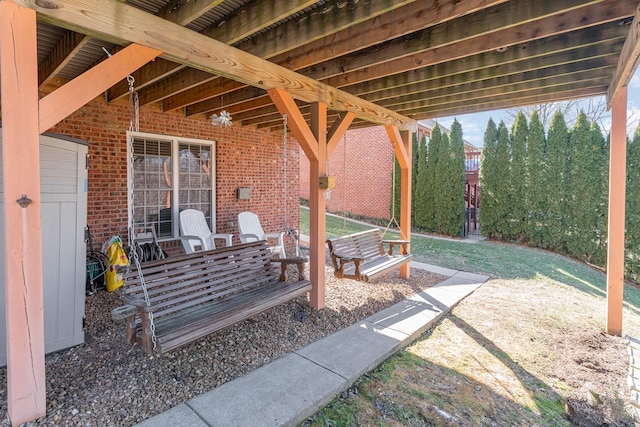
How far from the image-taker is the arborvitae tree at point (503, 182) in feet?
33.0

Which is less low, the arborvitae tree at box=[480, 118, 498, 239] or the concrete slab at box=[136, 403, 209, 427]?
the arborvitae tree at box=[480, 118, 498, 239]

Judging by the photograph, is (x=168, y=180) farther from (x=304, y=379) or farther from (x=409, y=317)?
(x=409, y=317)

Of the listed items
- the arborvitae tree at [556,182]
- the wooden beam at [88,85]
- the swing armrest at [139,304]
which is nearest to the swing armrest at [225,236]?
the swing armrest at [139,304]

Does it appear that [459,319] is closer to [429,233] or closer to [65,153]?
[65,153]

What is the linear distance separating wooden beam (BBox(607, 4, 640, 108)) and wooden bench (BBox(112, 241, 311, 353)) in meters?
3.49

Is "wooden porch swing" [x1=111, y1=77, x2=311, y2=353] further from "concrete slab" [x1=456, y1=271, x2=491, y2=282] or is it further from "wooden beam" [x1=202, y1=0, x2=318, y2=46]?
"concrete slab" [x1=456, y1=271, x2=491, y2=282]

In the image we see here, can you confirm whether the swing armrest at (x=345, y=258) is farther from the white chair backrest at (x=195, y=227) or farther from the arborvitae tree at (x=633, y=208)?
the arborvitae tree at (x=633, y=208)

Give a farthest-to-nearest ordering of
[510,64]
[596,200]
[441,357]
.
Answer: [596,200], [510,64], [441,357]

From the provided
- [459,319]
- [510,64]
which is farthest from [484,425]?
[510,64]

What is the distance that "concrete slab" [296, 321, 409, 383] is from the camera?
9.65 feet

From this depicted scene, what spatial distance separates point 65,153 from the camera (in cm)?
301

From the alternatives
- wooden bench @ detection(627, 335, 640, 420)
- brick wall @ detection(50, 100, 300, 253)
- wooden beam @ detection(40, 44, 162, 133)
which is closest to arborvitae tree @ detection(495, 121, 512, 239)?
brick wall @ detection(50, 100, 300, 253)

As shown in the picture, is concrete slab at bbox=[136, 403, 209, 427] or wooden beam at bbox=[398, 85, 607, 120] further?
wooden beam at bbox=[398, 85, 607, 120]

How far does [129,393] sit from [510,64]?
477cm
